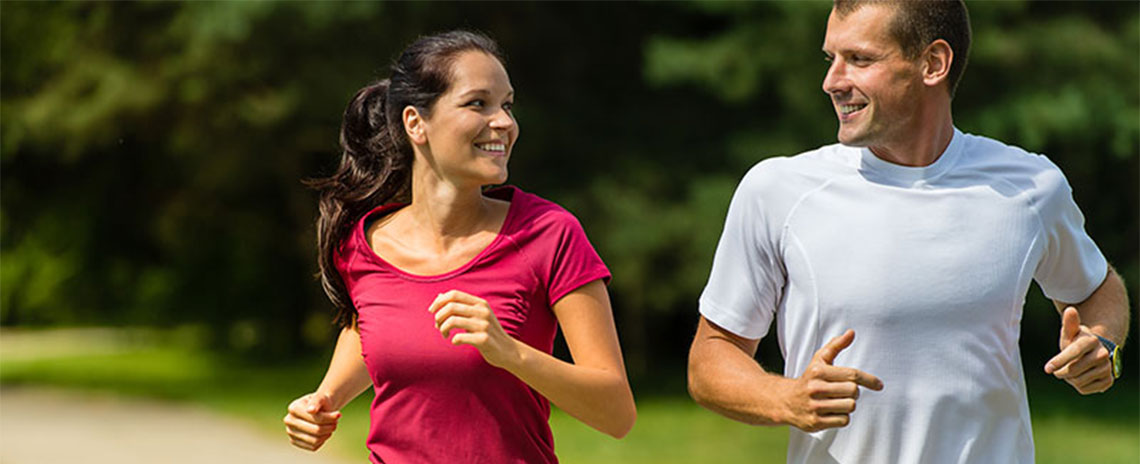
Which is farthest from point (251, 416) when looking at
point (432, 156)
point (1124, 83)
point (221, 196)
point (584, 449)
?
point (432, 156)

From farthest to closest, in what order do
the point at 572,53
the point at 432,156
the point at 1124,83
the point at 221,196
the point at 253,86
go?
the point at 221,196
the point at 572,53
the point at 253,86
the point at 1124,83
the point at 432,156

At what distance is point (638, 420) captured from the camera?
15.7 m

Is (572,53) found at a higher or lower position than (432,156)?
higher

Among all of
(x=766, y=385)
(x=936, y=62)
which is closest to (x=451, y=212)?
(x=766, y=385)

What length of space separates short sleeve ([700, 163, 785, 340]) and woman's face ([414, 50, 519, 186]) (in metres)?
0.56

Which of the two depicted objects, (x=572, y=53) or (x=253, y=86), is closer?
(x=253, y=86)

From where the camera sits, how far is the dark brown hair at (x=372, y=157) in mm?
3717

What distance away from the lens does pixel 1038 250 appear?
3.38 meters

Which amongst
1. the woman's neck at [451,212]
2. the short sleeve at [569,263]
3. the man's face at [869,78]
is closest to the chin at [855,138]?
the man's face at [869,78]

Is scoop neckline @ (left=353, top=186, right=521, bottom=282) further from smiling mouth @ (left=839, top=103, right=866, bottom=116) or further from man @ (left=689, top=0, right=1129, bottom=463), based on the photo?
smiling mouth @ (left=839, top=103, right=866, bottom=116)

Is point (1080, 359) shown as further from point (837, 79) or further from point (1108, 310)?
point (837, 79)

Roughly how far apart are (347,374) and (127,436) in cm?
1101

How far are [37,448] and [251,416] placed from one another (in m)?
3.06

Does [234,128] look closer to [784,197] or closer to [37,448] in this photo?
[37,448]
